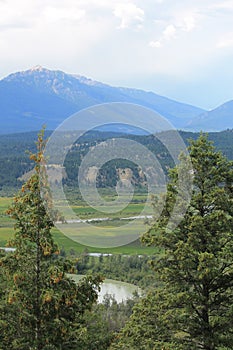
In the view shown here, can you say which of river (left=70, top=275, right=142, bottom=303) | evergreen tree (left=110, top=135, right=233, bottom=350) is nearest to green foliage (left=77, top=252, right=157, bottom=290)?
river (left=70, top=275, right=142, bottom=303)

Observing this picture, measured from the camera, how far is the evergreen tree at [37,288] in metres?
8.28

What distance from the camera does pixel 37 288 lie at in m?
8.40

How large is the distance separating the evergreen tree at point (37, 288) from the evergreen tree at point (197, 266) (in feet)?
5.32

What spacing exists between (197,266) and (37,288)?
2.95 metres

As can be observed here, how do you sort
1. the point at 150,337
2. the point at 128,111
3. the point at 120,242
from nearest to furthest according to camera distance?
the point at 150,337
the point at 128,111
the point at 120,242

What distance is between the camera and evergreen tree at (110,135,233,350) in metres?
9.41

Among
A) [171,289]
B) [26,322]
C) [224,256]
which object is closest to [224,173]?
[224,256]

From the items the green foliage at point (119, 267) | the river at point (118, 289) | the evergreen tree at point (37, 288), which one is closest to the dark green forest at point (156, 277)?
the evergreen tree at point (37, 288)

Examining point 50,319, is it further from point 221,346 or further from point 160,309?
point 221,346

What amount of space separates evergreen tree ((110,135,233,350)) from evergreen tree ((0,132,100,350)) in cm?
162

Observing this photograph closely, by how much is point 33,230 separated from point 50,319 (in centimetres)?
145

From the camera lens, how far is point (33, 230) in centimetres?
858

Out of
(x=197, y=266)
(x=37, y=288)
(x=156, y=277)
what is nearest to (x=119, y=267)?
(x=156, y=277)

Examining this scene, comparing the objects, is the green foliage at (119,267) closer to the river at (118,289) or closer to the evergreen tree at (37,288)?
the river at (118,289)
